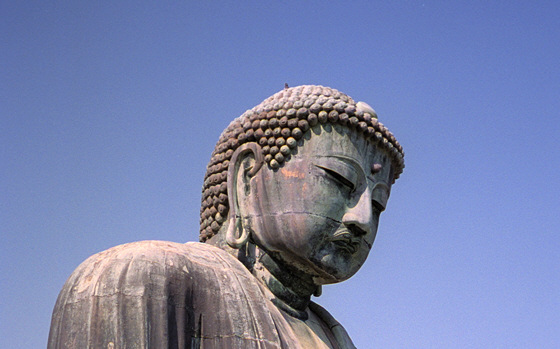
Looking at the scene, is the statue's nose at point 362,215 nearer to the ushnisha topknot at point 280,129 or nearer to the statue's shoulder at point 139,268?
the ushnisha topknot at point 280,129

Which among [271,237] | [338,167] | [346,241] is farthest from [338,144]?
[271,237]

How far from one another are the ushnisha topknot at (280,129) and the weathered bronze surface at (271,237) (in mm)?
12

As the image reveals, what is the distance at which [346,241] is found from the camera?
361 inches

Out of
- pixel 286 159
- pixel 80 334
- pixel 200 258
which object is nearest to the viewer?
pixel 80 334

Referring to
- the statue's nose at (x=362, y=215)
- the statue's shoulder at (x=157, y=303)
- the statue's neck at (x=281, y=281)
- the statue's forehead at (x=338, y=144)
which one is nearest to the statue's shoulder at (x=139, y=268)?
the statue's shoulder at (x=157, y=303)

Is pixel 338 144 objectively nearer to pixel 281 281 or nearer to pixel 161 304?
pixel 281 281

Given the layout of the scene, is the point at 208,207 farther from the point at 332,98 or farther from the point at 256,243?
the point at 332,98

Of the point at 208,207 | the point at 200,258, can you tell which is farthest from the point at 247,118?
the point at 200,258

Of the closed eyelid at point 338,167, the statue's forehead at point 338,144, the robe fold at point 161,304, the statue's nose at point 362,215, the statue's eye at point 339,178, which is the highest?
the statue's forehead at point 338,144

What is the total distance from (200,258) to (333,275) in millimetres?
1346

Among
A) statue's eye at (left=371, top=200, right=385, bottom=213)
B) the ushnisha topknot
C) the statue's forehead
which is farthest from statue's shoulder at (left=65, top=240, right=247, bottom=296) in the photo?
statue's eye at (left=371, top=200, right=385, bottom=213)

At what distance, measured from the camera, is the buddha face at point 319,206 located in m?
9.03

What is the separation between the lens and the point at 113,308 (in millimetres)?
7816

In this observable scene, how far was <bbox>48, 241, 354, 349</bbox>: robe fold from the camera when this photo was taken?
777 cm
